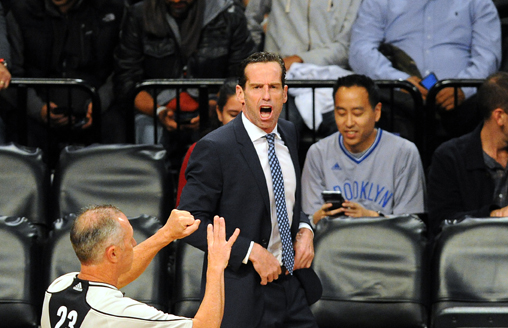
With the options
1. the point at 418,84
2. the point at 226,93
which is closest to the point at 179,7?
the point at 226,93

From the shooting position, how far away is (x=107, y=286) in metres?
2.82

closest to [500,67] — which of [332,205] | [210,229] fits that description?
[332,205]

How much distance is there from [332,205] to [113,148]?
4.61 feet

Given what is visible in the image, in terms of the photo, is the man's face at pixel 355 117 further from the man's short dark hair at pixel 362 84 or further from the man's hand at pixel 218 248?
the man's hand at pixel 218 248

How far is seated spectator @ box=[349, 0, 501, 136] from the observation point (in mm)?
6062

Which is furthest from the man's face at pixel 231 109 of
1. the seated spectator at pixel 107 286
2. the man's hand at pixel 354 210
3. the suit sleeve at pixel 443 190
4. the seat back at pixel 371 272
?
the seated spectator at pixel 107 286

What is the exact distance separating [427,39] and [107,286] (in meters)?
4.04

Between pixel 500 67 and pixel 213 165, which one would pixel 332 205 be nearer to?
→ pixel 213 165

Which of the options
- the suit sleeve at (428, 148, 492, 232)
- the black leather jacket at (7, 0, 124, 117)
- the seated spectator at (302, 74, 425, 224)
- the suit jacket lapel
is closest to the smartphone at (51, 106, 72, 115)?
the black leather jacket at (7, 0, 124, 117)

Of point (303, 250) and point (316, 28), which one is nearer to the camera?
point (303, 250)

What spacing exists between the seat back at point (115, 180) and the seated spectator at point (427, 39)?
197cm

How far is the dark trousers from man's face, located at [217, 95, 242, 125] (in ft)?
5.42

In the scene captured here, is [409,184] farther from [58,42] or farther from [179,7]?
[58,42]

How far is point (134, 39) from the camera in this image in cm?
607
